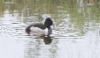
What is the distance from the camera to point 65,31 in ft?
51.3

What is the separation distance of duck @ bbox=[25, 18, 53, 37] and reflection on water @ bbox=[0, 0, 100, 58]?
0.86ft

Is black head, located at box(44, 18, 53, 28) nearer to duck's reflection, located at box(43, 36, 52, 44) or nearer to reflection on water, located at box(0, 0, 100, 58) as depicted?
reflection on water, located at box(0, 0, 100, 58)

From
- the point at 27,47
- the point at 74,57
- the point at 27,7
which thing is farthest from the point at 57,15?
the point at 74,57

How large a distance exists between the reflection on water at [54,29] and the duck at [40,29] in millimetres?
263

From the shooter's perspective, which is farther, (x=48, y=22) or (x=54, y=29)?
(x=48, y=22)

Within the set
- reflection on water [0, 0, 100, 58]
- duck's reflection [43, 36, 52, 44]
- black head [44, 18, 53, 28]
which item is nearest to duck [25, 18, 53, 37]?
black head [44, 18, 53, 28]

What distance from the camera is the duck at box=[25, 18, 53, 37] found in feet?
52.9

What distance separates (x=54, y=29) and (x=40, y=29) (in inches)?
22.3

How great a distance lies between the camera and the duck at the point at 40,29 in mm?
16138

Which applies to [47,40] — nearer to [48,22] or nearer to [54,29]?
[54,29]

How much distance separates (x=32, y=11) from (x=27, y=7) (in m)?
1.64

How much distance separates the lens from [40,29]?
1680cm

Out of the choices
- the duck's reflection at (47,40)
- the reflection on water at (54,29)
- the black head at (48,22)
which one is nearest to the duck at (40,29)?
the black head at (48,22)

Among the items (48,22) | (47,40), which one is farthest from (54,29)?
(47,40)
